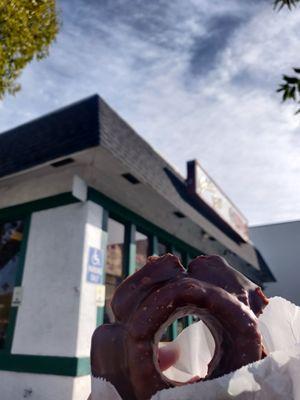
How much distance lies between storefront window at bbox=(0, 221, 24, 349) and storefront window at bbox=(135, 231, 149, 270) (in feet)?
8.19

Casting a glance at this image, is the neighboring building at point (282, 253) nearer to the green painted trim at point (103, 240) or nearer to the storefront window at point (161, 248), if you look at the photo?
the storefront window at point (161, 248)

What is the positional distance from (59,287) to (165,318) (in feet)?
16.3

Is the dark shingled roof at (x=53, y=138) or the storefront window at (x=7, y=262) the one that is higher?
the dark shingled roof at (x=53, y=138)

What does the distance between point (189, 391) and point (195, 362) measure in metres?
0.48

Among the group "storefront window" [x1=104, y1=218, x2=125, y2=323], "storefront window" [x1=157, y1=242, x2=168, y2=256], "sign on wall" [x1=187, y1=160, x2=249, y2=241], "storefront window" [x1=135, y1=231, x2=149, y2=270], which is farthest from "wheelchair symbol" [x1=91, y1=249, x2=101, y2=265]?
"sign on wall" [x1=187, y1=160, x2=249, y2=241]

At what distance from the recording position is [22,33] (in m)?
5.39

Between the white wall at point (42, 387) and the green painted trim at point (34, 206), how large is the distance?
2753 mm

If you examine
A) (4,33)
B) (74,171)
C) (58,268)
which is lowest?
(58,268)

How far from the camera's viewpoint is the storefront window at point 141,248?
7.79m

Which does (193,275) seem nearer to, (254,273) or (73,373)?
(73,373)

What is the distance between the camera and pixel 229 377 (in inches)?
35.3

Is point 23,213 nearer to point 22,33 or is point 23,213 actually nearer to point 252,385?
point 22,33

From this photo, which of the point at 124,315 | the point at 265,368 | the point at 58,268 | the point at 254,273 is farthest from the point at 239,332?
the point at 254,273

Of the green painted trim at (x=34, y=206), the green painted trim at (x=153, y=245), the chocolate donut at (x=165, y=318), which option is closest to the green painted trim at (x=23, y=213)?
the green painted trim at (x=34, y=206)
